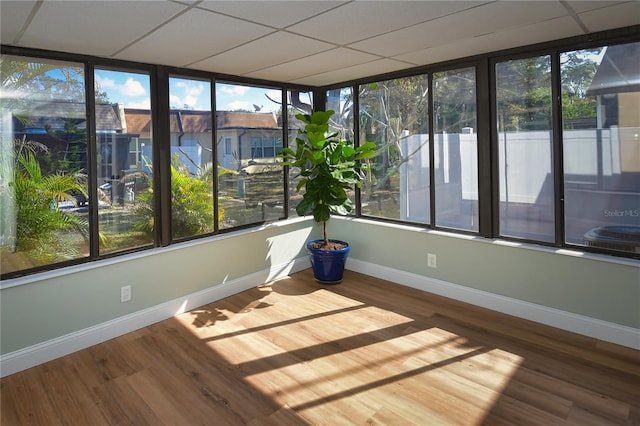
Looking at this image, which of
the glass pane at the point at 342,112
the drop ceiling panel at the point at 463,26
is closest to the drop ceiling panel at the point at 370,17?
the drop ceiling panel at the point at 463,26

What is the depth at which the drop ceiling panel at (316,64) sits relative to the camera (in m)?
3.32

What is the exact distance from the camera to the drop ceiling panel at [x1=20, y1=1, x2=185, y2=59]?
2.08m

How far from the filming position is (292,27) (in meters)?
2.53

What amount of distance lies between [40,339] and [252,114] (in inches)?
110

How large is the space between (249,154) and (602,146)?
3220mm

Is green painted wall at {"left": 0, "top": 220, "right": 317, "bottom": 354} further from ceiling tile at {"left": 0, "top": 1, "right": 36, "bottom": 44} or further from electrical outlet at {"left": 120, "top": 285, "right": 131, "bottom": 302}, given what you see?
ceiling tile at {"left": 0, "top": 1, "right": 36, "bottom": 44}

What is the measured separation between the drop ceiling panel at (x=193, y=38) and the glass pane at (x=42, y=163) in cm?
55

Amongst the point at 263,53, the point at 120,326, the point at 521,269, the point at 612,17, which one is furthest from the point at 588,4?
the point at 120,326

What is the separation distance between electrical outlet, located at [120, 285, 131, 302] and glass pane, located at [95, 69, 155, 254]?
330 mm

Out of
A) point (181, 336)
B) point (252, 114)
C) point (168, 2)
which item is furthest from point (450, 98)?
point (181, 336)

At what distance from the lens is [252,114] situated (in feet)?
14.4

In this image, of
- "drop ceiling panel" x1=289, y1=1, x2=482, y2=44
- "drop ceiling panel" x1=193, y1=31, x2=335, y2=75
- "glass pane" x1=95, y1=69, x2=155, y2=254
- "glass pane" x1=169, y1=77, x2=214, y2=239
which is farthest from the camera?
"glass pane" x1=169, y1=77, x2=214, y2=239

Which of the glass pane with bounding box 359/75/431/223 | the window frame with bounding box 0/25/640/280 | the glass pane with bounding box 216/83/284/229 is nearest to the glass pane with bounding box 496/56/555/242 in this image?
the window frame with bounding box 0/25/640/280

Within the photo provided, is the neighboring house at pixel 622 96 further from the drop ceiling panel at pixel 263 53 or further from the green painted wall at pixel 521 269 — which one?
the drop ceiling panel at pixel 263 53
